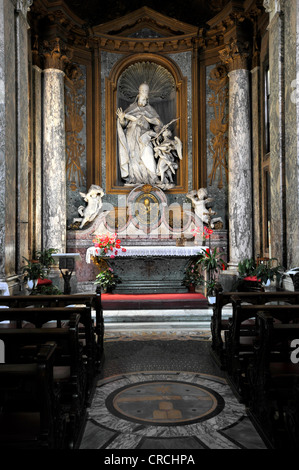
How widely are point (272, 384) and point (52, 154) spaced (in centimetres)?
816

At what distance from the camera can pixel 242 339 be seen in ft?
15.4

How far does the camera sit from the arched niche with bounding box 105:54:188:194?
37.9ft

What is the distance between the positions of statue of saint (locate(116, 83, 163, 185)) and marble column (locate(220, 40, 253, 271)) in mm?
2259

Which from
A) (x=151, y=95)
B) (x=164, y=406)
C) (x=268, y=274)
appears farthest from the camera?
(x=151, y=95)

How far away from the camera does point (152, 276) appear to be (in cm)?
959

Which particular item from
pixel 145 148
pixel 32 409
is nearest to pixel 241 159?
pixel 145 148

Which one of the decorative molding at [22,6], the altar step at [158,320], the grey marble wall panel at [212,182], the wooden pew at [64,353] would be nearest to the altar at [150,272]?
the altar step at [158,320]

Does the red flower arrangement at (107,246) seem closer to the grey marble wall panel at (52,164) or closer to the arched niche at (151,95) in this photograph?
the grey marble wall panel at (52,164)

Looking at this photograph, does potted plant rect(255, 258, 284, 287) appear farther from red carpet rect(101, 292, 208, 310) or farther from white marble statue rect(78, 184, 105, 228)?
white marble statue rect(78, 184, 105, 228)

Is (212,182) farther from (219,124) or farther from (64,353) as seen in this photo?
(64,353)

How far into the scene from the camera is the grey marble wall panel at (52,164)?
10.1 m

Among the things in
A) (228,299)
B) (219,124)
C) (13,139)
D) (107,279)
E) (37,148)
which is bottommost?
(107,279)

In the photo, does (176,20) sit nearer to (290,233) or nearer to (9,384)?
(290,233)

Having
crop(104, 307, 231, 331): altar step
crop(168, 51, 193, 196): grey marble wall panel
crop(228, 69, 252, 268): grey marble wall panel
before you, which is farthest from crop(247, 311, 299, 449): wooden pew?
crop(168, 51, 193, 196): grey marble wall panel
